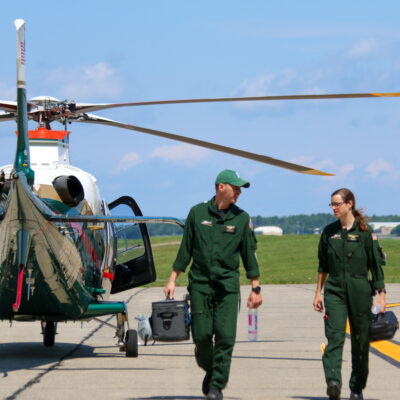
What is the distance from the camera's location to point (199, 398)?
8.19 m

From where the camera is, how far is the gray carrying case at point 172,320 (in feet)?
26.9

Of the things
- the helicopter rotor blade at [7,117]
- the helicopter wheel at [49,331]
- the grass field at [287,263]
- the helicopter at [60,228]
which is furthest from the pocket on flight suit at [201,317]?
the grass field at [287,263]

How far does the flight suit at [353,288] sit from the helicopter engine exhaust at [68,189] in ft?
13.8

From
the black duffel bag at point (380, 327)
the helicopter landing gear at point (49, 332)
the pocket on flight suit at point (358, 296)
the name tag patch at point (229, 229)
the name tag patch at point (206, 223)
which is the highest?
the name tag patch at point (206, 223)

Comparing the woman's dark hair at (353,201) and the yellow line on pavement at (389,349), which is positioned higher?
the woman's dark hair at (353,201)

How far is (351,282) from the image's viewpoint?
7.84 metres

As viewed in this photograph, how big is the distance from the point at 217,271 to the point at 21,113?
10.5 feet

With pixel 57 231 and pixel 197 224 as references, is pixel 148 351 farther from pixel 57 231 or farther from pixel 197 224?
pixel 197 224

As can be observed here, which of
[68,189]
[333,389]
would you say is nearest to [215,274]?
[333,389]

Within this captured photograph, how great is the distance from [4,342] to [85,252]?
338 centimetres

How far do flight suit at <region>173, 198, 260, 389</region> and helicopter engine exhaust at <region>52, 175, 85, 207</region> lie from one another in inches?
138

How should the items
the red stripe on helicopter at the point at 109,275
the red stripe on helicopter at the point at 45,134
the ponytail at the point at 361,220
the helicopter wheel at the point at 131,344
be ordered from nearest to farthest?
the ponytail at the point at 361,220, the helicopter wheel at the point at 131,344, the red stripe on helicopter at the point at 45,134, the red stripe on helicopter at the point at 109,275

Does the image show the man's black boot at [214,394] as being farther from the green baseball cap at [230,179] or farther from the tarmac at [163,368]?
the green baseball cap at [230,179]

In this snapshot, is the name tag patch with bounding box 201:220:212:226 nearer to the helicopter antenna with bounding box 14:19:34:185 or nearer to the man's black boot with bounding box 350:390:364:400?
the man's black boot with bounding box 350:390:364:400
